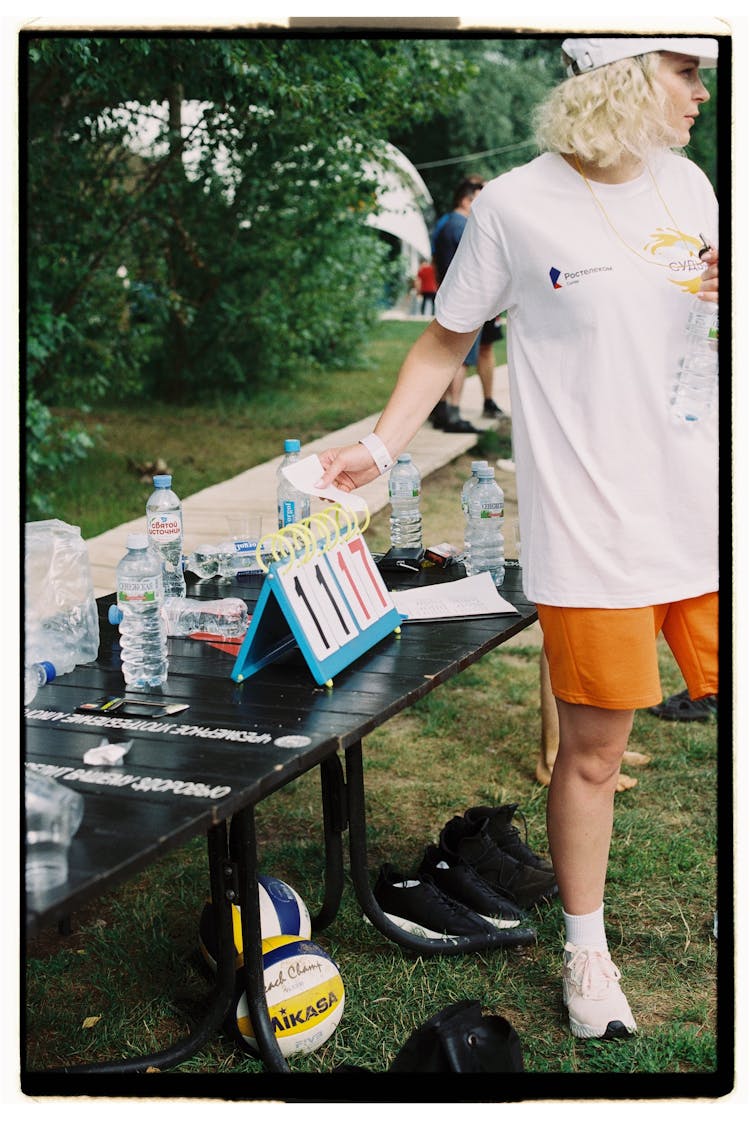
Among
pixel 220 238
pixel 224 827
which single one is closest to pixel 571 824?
pixel 224 827

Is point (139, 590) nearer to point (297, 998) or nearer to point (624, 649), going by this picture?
point (297, 998)

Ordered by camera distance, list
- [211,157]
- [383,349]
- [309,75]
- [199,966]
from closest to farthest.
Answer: [199,966]
[309,75]
[211,157]
[383,349]

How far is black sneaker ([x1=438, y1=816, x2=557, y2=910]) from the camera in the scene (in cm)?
354

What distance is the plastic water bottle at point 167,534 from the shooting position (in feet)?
11.4

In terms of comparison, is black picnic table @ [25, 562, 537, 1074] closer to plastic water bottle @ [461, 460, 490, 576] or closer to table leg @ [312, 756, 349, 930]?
table leg @ [312, 756, 349, 930]

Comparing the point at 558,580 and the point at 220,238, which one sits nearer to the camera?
the point at 558,580

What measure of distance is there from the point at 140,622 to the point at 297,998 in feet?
3.12

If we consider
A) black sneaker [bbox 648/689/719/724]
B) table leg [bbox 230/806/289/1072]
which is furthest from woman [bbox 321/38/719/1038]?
black sneaker [bbox 648/689/719/724]

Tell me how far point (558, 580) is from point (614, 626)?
0.51ft

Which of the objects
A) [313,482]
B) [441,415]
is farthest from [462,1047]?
[441,415]

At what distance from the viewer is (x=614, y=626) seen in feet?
8.65

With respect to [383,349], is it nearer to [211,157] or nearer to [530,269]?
[211,157]

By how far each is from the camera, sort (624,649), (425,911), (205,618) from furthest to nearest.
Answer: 1. (425,911)
2. (205,618)
3. (624,649)

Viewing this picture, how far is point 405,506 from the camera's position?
4.11 metres
